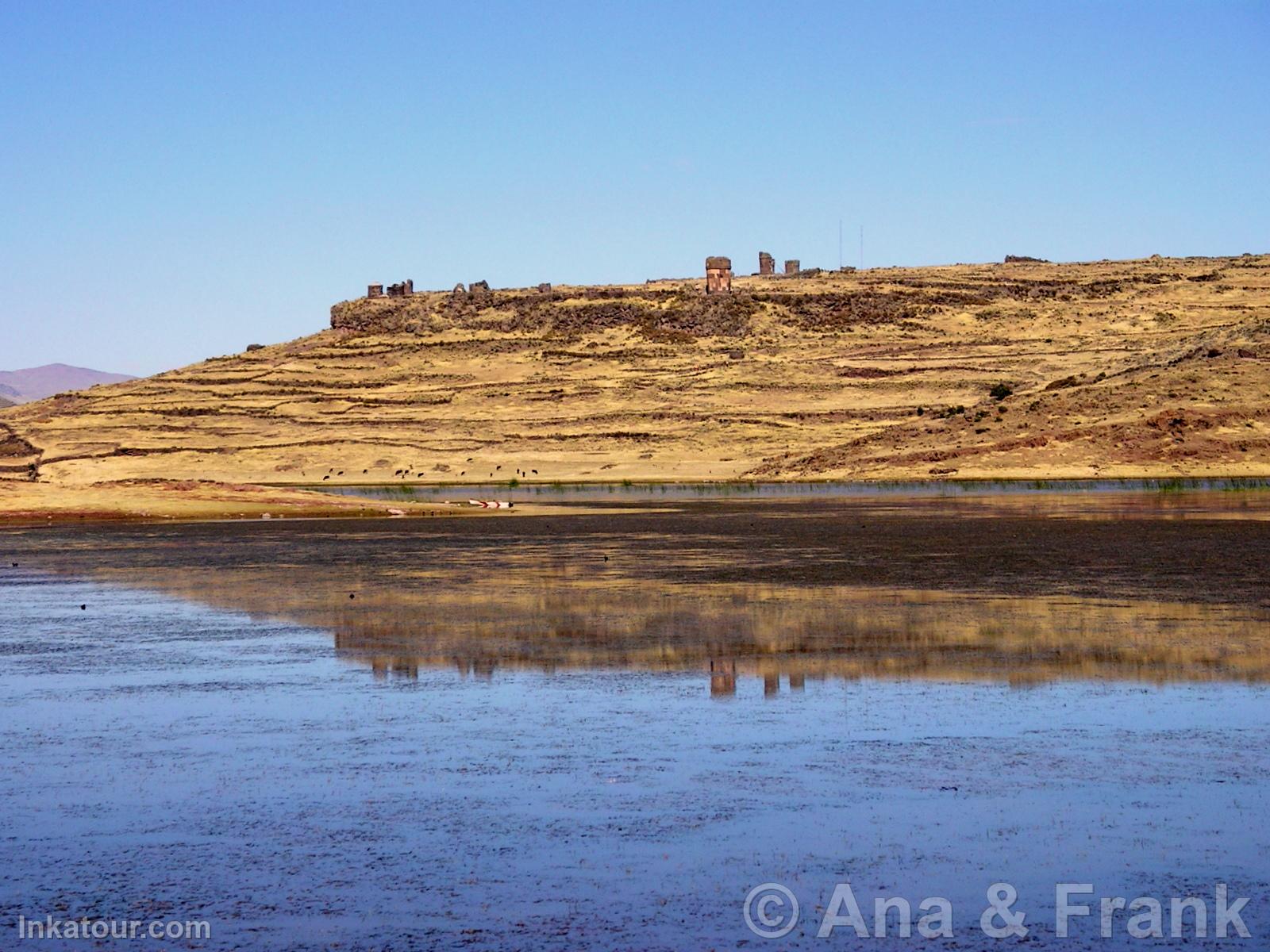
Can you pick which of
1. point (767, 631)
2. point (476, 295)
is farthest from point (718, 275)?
point (767, 631)

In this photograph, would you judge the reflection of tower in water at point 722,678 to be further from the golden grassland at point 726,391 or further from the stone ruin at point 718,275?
the stone ruin at point 718,275

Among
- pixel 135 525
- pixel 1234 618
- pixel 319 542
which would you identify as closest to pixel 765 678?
pixel 1234 618

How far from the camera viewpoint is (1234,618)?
52.5 ft

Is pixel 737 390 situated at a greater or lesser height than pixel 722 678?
greater

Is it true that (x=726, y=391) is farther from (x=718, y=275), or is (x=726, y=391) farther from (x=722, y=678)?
(x=722, y=678)

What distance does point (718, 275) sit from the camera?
112 meters

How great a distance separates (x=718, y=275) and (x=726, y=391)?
66.7 feet

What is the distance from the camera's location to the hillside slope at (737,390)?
64812mm

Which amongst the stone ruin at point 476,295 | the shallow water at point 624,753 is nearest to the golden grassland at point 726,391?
the stone ruin at point 476,295

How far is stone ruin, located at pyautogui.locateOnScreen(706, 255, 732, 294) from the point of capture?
11162cm

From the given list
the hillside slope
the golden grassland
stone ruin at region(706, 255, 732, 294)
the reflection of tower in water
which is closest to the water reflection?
the reflection of tower in water

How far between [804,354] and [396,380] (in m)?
25.4

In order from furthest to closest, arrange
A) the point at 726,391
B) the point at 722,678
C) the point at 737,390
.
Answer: the point at 737,390
the point at 726,391
the point at 722,678

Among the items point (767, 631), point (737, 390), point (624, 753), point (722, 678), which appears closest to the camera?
point (624, 753)
